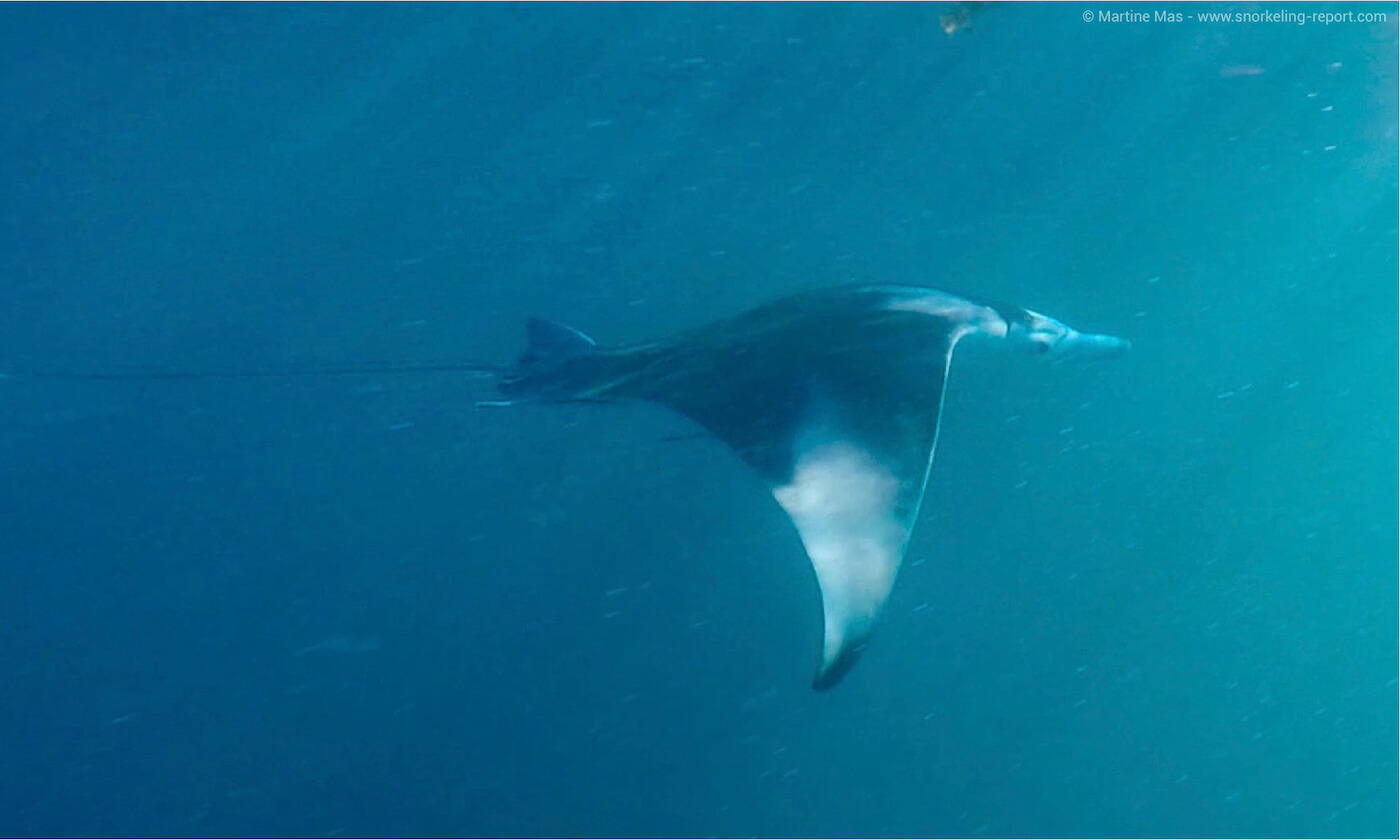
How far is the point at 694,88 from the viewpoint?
1050 centimetres

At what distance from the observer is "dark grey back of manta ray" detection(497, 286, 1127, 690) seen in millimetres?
4000

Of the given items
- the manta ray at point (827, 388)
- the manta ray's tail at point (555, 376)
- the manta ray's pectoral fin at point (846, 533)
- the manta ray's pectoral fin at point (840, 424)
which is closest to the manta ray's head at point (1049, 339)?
the manta ray at point (827, 388)

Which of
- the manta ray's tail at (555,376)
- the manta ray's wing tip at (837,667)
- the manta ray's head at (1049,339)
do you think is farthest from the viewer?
the manta ray's head at (1049,339)

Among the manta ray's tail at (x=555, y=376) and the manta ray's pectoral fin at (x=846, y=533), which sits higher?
the manta ray's tail at (x=555, y=376)

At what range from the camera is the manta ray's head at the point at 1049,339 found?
5.41 metres

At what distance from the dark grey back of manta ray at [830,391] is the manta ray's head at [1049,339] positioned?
0.01m

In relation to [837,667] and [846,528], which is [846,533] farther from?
[837,667]

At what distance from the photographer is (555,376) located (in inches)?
206

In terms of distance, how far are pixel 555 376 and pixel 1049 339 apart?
9.30 feet

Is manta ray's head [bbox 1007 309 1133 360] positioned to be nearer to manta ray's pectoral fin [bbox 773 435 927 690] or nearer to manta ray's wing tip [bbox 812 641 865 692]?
manta ray's pectoral fin [bbox 773 435 927 690]

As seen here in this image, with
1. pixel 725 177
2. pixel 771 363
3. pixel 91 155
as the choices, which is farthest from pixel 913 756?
pixel 91 155

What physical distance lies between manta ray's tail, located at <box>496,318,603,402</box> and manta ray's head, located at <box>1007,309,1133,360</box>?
232 cm

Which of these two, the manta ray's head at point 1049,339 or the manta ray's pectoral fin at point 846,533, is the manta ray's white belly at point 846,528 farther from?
the manta ray's head at point 1049,339

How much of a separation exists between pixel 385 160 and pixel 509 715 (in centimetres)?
571
